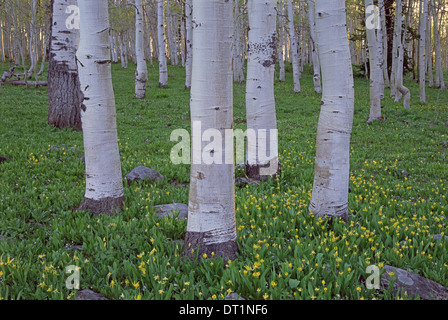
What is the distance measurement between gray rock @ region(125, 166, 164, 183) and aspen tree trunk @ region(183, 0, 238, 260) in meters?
3.03

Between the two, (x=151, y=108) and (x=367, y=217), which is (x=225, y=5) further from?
(x=151, y=108)

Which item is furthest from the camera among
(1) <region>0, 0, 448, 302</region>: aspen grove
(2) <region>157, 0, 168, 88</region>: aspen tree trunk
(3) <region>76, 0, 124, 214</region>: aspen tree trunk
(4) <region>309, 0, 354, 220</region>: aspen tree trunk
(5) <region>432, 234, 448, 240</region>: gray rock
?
(2) <region>157, 0, 168, 88</region>: aspen tree trunk

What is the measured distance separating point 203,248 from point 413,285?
6.27 ft

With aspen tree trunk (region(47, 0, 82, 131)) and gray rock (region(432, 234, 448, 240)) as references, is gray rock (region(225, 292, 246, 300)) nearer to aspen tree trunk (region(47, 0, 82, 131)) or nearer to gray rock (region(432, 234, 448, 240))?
gray rock (region(432, 234, 448, 240))

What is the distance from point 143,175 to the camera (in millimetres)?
6387

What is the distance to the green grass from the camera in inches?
122

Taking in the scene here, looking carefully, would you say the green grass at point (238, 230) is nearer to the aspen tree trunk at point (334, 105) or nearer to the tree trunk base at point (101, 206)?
the tree trunk base at point (101, 206)

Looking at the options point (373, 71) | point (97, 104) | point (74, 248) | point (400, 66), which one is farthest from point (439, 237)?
point (400, 66)

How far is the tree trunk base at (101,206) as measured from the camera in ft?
15.7

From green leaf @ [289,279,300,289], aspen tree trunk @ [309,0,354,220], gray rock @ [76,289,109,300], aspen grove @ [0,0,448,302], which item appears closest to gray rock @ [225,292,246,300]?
aspen grove @ [0,0,448,302]

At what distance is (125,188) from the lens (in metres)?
5.79

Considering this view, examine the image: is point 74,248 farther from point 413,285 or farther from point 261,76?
point 261,76

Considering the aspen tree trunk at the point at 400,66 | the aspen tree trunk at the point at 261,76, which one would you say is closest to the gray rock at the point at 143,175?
the aspen tree trunk at the point at 261,76

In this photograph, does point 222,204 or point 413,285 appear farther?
point 222,204
